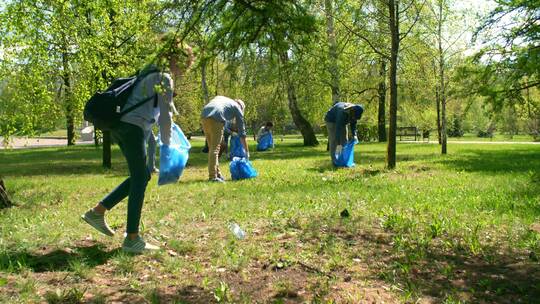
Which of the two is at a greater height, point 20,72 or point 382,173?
point 20,72

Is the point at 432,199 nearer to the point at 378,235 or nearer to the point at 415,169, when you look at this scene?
the point at 378,235

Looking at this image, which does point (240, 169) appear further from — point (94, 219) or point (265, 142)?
point (265, 142)

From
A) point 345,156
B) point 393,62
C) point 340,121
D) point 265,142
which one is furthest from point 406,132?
point 393,62

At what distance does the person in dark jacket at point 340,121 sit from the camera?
10.6 m

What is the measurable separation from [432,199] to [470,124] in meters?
54.4

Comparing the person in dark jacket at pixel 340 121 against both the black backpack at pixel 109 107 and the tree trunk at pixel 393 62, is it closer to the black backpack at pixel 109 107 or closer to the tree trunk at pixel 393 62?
the tree trunk at pixel 393 62

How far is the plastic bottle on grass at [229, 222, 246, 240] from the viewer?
181 inches

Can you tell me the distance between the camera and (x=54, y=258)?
3.86 metres

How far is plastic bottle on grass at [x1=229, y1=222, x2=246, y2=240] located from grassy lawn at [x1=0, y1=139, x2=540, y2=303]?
88 mm

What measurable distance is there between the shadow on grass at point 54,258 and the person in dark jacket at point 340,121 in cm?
728

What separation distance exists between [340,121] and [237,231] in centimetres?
638

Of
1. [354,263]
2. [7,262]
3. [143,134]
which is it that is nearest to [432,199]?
[354,263]

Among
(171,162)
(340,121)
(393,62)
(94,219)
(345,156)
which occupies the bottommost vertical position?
(94,219)

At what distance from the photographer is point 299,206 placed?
592 centimetres
